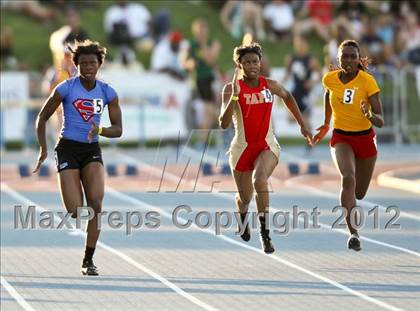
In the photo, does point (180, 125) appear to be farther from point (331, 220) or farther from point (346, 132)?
point (346, 132)

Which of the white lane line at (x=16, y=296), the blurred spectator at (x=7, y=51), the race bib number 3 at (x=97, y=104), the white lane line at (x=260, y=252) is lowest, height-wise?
the white lane line at (x=16, y=296)

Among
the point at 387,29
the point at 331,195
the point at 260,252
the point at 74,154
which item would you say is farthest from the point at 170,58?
the point at 74,154

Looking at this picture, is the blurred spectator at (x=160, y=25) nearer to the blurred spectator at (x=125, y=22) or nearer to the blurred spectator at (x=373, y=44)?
the blurred spectator at (x=125, y=22)

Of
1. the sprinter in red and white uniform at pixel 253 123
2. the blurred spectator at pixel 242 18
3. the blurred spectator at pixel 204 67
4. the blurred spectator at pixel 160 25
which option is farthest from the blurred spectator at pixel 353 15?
the sprinter in red and white uniform at pixel 253 123

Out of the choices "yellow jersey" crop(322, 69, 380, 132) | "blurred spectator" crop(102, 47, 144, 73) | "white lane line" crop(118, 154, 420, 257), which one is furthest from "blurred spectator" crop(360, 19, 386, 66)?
"yellow jersey" crop(322, 69, 380, 132)

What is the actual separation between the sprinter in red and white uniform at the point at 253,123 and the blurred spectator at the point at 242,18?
20263mm

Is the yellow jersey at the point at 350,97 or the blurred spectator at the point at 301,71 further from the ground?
the blurred spectator at the point at 301,71

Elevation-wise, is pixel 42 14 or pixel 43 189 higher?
pixel 42 14

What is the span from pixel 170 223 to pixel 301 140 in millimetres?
14672

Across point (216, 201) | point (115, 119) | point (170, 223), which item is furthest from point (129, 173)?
point (115, 119)

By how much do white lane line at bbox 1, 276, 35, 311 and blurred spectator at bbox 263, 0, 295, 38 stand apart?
2150 cm

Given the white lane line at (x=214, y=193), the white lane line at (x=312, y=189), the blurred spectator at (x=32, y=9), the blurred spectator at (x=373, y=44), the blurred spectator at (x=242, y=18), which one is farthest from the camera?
the blurred spectator at (x=242, y=18)

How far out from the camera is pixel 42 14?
34.4 metres

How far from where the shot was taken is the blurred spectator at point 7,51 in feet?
105
